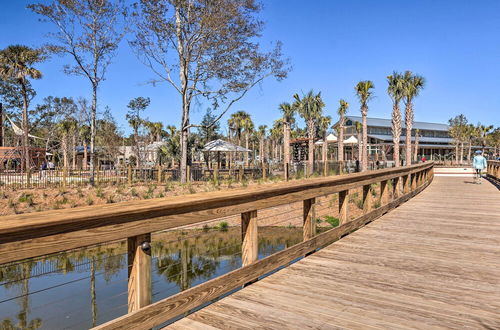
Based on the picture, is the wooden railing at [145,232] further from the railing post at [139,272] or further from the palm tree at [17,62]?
the palm tree at [17,62]

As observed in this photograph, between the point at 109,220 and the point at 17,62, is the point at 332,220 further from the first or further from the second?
the point at 17,62

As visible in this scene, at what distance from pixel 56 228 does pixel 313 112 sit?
37.1 metres

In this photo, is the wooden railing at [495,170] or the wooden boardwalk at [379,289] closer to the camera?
the wooden boardwalk at [379,289]

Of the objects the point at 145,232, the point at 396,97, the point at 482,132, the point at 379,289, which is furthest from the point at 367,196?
the point at 482,132

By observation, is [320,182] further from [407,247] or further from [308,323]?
[308,323]

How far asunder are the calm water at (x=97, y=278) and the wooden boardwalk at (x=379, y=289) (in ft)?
3.77

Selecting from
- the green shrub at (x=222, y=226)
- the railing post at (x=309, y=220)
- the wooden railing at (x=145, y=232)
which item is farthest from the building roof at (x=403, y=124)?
the wooden railing at (x=145, y=232)

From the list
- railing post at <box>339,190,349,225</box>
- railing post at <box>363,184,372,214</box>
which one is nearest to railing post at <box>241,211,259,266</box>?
railing post at <box>339,190,349,225</box>

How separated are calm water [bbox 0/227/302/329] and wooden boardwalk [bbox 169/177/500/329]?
3.77 feet

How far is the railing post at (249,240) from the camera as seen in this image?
353 cm

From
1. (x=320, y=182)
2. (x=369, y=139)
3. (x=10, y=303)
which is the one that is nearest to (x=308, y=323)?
(x=320, y=182)

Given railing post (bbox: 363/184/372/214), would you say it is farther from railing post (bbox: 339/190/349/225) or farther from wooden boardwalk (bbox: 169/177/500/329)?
railing post (bbox: 339/190/349/225)

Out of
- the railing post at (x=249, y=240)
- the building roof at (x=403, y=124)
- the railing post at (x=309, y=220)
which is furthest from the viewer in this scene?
the building roof at (x=403, y=124)

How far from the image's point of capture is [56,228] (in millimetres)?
1941
